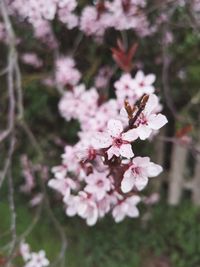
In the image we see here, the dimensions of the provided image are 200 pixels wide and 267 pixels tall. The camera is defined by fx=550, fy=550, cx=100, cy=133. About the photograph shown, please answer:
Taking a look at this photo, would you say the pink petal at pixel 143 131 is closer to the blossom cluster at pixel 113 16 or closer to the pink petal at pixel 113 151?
the pink petal at pixel 113 151

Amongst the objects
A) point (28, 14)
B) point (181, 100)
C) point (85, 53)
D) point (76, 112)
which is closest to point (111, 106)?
point (76, 112)

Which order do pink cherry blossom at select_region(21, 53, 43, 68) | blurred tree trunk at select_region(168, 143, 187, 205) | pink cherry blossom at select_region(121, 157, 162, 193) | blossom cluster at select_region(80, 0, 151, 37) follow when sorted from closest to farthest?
1. pink cherry blossom at select_region(121, 157, 162, 193)
2. blossom cluster at select_region(80, 0, 151, 37)
3. pink cherry blossom at select_region(21, 53, 43, 68)
4. blurred tree trunk at select_region(168, 143, 187, 205)

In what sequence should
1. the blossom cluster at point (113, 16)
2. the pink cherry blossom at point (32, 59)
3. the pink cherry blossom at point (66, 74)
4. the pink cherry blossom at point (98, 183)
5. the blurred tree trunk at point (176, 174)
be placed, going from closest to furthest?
the pink cherry blossom at point (98, 183) → the blossom cluster at point (113, 16) → the pink cherry blossom at point (66, 74) → the pink cherry blossom at point (32, 59) → the blurred tree trunk at point (176, 174)

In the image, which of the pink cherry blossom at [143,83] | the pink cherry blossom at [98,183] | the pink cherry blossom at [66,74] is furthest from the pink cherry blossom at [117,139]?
the pink cherry blossom at [66,74]

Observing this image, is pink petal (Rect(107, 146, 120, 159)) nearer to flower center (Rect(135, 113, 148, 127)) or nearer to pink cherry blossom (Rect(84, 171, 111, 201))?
flower center (Rect(135, 113, 148, 127))

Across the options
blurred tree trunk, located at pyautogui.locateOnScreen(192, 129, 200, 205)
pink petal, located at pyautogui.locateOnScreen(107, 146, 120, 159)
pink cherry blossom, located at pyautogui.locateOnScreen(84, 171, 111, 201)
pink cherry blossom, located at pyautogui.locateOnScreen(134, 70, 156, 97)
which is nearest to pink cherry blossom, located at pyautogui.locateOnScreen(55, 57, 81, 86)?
pink cherry blossom, located at pyautogui.locateOnScreen(134, 70, 156, 97)

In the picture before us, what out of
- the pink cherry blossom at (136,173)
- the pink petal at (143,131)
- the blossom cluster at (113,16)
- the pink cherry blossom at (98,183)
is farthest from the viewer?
the blossom cluster at (113,16)

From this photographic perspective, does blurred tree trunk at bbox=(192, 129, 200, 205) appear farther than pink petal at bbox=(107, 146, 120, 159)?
Yes

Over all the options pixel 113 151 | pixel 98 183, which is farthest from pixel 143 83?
pixel 113 151
